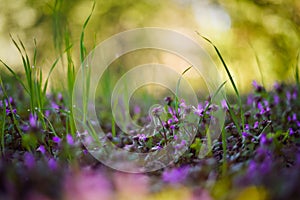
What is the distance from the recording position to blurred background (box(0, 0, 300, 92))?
5250mm

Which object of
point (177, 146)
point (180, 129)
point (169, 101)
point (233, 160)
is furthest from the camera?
point (169, 101)

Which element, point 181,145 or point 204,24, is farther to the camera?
point 204,24

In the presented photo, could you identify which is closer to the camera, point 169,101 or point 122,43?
point 169,101

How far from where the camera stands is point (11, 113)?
72.9 inches

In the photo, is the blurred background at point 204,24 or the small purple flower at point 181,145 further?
the blurred background at point 204,24

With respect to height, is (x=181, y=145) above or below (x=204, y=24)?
below

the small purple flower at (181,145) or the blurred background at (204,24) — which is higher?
the blurred background at (204,24)

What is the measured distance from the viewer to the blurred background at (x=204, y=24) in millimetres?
5250

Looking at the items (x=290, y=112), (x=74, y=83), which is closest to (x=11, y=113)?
(x=74, y=83)

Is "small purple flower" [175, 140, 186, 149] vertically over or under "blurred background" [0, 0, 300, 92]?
under

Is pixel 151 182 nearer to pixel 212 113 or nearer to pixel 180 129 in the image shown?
pixel 180 129

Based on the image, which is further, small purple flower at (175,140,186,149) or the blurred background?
the blurred background

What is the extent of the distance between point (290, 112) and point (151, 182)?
1.37 metres

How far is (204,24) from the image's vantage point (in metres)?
6.70
